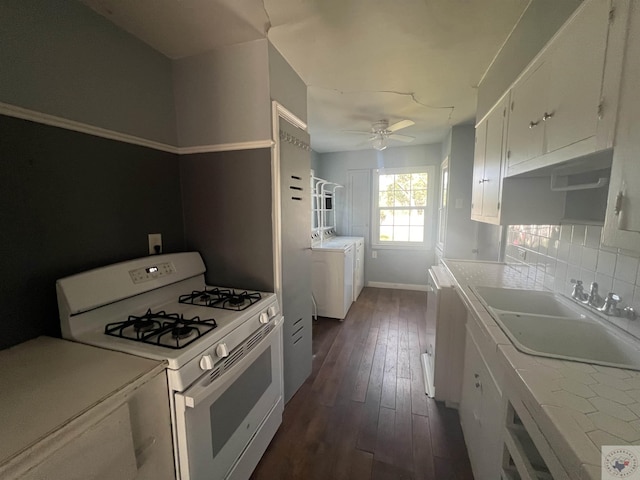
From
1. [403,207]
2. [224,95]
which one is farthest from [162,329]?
[403,207]

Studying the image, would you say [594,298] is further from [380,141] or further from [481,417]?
[380,141]

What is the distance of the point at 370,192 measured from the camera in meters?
4.39

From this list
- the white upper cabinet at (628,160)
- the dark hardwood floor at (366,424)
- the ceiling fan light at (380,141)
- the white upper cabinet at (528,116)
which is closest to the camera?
the white upper cabinet at (628,160)

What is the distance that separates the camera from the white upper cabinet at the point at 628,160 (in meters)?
0.63

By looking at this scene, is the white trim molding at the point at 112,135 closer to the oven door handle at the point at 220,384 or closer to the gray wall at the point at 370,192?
the oven door handle at the point at 220,384

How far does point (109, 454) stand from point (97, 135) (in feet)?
4.33

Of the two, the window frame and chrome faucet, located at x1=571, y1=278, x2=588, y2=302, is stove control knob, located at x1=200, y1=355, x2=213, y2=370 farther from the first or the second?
the window frame

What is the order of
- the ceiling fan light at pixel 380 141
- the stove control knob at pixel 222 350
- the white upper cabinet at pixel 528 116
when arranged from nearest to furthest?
the stove control knob at pixel 222 350
the white upper cabinet at pixel 528 116
the ceiling fan light at pixel 380 141

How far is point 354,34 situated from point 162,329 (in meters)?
1.85

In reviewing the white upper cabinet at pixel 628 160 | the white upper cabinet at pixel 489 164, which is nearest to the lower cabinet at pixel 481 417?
the white upper cabinet at pixel 628 160

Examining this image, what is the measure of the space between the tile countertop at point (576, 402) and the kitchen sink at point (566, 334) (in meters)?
0.05

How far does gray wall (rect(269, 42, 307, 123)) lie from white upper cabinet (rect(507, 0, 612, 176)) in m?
1.33

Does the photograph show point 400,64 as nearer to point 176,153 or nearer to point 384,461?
point 176,153

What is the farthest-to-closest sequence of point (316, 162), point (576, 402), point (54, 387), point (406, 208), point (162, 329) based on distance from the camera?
point (316, 162) < point (406, 208) < point (162, 329) < point (54, 387) < point (576, 402)
